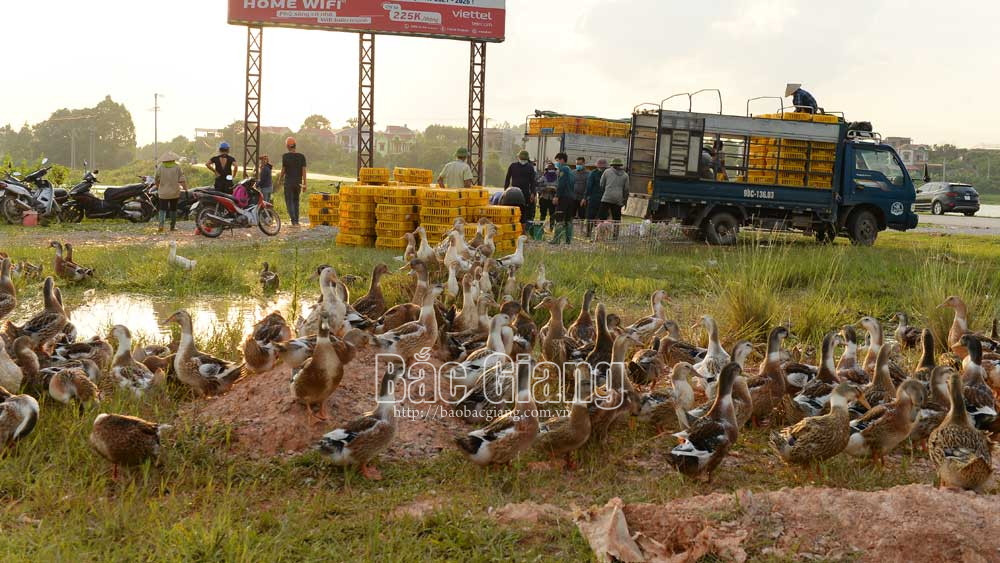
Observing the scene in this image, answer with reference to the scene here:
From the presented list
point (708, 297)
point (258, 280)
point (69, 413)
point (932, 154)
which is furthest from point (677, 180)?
point (932, 154)

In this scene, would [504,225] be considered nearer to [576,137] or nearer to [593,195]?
[593,195]

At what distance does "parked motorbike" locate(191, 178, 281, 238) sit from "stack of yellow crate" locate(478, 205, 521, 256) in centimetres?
506

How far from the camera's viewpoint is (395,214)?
650 inches

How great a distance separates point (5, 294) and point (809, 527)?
8.36 metres

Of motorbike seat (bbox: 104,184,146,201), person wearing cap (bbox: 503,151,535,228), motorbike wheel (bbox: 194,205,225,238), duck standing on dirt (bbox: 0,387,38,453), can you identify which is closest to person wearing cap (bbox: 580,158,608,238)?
person wearing cap (bbox: 503,151,535,228)

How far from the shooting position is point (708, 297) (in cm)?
1172

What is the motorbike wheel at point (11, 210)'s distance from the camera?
19.2 m

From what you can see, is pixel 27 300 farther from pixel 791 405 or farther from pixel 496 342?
pixel 791 405

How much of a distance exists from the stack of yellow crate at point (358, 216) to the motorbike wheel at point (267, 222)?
2.53 metres

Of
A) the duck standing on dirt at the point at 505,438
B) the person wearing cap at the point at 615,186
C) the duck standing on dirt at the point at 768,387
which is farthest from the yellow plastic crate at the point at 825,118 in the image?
the duck standing on dirt at the point at 505,438

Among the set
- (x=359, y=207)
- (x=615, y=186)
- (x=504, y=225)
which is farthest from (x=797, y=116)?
(x=359, y=207)

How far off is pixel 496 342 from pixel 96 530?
3.60 metres

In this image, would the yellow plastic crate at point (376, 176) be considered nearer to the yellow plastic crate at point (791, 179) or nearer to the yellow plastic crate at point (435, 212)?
the yellow plastic crate at point (435, 212)

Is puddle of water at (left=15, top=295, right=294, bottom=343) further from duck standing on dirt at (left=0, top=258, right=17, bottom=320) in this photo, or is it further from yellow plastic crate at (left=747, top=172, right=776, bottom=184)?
yellow plastic crate at (left=747, top=172, right=776, bottom=184)
